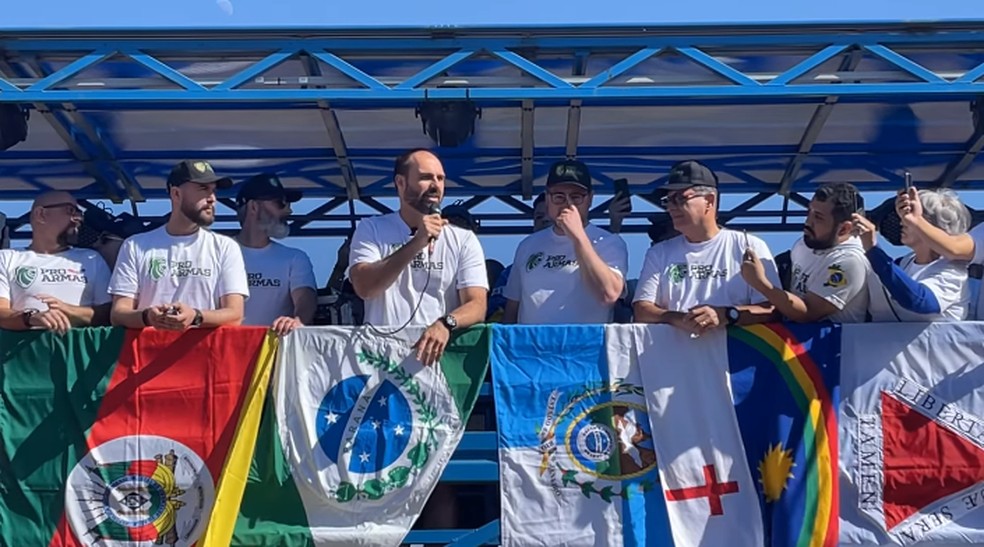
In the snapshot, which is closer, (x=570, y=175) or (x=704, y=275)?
(x=704, y=275)

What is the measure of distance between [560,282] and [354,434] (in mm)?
1260

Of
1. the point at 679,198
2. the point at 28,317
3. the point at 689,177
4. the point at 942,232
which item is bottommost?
the point at 28,317

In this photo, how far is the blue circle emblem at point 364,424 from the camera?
20.1 ft

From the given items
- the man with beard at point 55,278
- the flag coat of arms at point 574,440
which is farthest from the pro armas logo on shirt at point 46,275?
the flag coat of arms at point 574,440

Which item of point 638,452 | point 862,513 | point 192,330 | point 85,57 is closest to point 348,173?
point 85,57

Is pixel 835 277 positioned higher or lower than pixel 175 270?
lower

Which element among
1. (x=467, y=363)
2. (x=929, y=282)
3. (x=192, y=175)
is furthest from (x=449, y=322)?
(x=929, y=282)

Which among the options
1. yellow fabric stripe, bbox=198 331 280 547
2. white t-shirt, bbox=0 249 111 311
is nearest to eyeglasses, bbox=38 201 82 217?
white t-shirt, bbox=0 249 111 311

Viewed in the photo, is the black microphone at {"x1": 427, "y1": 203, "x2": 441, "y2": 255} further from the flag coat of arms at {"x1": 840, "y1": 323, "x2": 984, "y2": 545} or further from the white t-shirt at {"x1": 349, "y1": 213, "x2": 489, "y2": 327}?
the flag coat of arms at {"x1": 840, "y1": 323, "x2": 984, "y2": 545}

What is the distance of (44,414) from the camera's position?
617 cm

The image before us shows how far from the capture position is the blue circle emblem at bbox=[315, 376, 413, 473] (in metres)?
6.12

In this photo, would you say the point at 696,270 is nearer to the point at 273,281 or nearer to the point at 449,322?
the point at 449,322

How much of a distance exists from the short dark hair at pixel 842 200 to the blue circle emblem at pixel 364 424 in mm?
2210

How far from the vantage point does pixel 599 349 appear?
6199 mm
